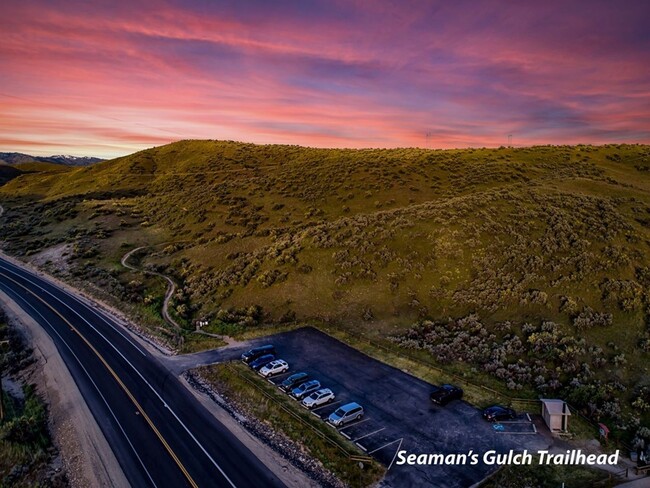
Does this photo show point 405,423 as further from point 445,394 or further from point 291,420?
point 291,420

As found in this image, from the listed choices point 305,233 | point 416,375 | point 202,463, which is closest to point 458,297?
point 416,375

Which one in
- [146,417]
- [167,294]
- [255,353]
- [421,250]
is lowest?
[146,417]

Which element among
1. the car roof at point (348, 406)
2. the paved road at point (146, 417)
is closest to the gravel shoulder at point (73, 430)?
the paved road at point (146, 417)

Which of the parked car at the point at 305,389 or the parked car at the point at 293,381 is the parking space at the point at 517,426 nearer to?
the parked car at the point at 305,389

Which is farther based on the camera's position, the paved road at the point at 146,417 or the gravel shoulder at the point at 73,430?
the gravel shoulder at the point at 73,430

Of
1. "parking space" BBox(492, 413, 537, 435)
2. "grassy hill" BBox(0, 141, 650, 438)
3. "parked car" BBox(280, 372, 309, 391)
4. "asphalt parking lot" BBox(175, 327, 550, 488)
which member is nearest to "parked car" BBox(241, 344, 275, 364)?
"asphalt parking lot" BBox(175, 327, 550, 488)

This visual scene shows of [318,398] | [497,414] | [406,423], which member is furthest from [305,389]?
[497,414]

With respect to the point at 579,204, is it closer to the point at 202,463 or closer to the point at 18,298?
the point at 202,463
